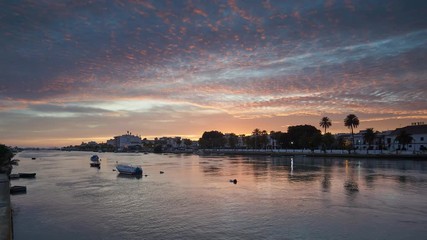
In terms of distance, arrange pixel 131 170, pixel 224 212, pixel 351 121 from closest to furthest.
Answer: pixel 224 212 → pixel 131 170 → pixel 351 121

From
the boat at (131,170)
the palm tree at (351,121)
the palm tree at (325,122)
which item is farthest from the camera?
the palm tree at (325,122)

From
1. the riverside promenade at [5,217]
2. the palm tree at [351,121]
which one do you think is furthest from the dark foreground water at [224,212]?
the palm tree at [351,121]

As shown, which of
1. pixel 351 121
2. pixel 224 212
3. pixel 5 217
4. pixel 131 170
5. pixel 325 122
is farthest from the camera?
pixel 325 122

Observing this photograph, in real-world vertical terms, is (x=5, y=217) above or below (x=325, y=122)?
below

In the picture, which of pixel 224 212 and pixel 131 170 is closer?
pixel 224 212

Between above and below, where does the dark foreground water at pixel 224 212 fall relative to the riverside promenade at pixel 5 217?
below

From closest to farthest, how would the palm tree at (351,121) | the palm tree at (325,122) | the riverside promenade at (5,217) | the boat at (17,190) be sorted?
1. the riverside promenade at (5,217)
2. the boat at (17,190)
3. the palm tree at (351,121)
4. the palm tree at (325,122)

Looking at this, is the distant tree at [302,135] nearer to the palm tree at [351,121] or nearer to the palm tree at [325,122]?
the palm tree at [325,122]

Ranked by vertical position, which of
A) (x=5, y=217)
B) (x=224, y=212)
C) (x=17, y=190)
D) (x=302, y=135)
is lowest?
(x=224, y=212)

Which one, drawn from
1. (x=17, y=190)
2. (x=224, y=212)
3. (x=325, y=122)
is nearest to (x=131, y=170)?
(x=17, y=190)

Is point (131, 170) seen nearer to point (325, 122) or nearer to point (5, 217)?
point (5, 217)

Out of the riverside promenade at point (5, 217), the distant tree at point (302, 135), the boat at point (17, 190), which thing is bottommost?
the boat at point (17, 190)

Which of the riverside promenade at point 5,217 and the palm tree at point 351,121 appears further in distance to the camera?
the palm tree at point 351,121

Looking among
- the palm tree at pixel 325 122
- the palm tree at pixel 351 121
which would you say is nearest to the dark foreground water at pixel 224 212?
the palm tree at pixel 351 121
